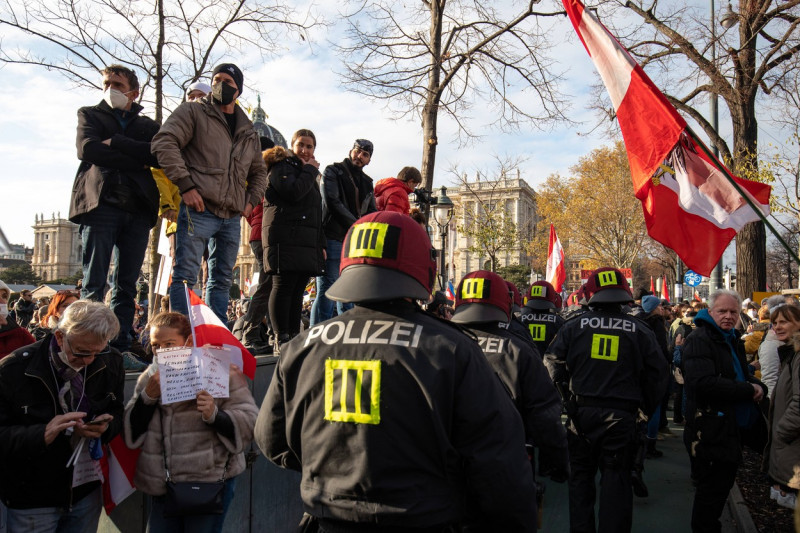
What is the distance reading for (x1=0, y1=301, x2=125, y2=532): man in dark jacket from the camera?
293cm

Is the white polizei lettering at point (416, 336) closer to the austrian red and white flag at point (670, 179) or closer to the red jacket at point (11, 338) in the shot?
the red jacket at point (11, 338)

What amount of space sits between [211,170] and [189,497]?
2462 mm

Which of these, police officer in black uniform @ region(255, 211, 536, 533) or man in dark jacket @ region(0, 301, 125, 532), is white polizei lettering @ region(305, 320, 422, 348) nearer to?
police officer in black uniform @ region(255, 211, 536, 533)

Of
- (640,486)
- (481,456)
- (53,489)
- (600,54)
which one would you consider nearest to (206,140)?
(53,489)

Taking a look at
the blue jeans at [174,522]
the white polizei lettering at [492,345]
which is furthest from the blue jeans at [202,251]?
the white polizei lettering at [492,345]

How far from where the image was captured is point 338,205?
6.08 metres

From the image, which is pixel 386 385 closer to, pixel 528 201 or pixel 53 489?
pixel 53 489

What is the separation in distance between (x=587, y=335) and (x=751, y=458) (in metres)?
4.29

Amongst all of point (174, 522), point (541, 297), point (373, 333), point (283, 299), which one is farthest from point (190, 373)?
point (541, 297)

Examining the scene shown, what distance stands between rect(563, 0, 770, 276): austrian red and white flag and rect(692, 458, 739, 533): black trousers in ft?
5.33

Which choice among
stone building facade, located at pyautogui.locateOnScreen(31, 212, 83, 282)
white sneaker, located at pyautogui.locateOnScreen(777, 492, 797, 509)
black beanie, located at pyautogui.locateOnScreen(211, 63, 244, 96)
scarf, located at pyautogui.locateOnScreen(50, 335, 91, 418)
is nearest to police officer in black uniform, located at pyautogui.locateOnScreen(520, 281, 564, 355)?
white sneaker, located at pyautogui.locateOnScreen(777, 492, 797, 509)

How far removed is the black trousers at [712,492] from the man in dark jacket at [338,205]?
11.6 feet

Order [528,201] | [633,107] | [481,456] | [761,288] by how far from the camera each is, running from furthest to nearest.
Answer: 1. [528,201]
2. [761,288]
3. [633,107]
4. [481,456]

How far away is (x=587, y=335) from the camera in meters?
5.35
